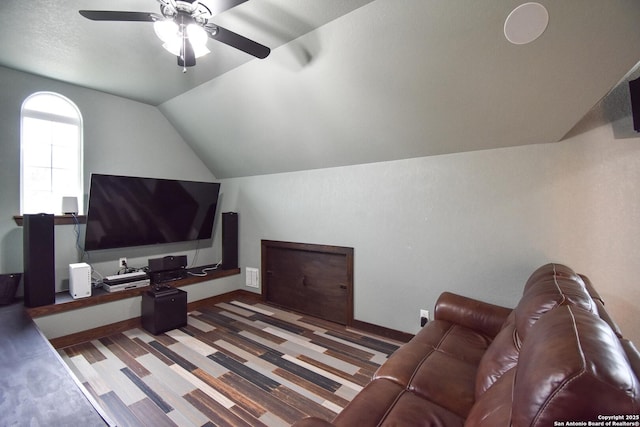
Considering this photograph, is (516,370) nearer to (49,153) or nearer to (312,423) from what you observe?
(312,423)

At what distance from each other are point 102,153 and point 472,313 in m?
4.47

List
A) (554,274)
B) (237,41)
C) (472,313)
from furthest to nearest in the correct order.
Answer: (472,313)
(237,41)
(554,274)

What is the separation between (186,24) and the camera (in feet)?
5.37

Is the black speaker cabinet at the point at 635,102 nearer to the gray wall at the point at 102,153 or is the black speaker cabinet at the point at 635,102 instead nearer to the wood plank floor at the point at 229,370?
the wood plank floor at the point at 229,370

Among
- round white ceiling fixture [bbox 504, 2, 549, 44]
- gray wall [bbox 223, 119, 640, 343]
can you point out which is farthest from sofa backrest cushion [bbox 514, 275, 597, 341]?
round white ceiling fixture [bbox 504, 2, 549, 44]

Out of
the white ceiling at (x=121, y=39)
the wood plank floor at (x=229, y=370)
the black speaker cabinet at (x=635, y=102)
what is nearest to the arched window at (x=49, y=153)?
the white ceiling at (x=121, y=39)

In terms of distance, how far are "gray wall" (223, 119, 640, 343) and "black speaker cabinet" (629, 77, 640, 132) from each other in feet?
0.78

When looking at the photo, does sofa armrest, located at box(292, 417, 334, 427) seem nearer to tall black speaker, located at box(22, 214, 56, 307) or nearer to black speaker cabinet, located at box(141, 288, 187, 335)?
black speaker cabinet, located at box(141, 288, 187, 335)

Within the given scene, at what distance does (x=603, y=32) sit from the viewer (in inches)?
61.6

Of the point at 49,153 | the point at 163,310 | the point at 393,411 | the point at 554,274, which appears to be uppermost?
the point at 49,153

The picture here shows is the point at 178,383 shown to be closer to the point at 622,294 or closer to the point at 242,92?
the point at 242,92

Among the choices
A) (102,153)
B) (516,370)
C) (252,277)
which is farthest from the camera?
(252,277)

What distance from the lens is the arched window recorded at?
301 cm

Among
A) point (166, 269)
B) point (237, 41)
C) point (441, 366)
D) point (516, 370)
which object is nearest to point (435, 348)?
point (441, 366)
